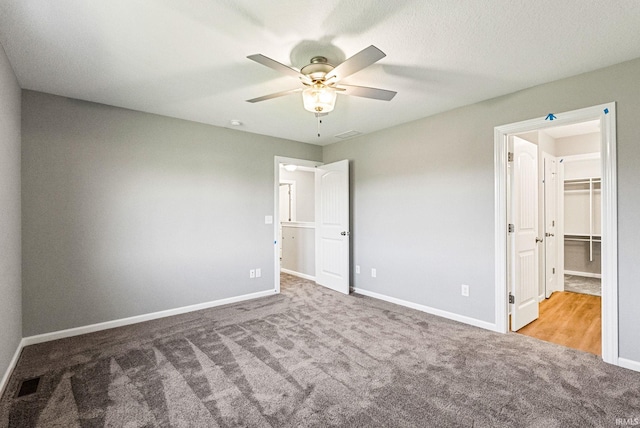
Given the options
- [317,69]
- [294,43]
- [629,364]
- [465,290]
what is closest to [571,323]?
[629,364]

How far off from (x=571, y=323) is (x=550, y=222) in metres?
1.71

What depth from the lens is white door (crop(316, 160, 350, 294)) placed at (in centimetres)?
459

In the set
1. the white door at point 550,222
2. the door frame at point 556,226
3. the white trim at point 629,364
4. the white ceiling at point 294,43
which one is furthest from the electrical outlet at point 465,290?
the white ceiling at point 294,43

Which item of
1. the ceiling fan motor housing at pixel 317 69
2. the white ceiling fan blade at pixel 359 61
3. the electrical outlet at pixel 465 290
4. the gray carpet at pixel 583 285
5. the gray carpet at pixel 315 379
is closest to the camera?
the white ceiling fan blade at pixel 359 61

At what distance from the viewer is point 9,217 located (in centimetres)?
236

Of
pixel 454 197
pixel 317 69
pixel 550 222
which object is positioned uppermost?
pixel 317 69

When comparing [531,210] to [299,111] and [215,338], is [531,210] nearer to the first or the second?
[299,111]

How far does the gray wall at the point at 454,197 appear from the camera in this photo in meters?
2.35

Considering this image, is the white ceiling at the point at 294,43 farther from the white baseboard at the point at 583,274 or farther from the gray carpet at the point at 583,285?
the white baseboard at the point at 583,274

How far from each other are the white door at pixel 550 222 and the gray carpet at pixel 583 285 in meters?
0.35

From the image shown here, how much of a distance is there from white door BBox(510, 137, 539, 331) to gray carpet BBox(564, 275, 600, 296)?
185 cm

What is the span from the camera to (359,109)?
11.2ft

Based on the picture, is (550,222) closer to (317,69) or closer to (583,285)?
(583,285)

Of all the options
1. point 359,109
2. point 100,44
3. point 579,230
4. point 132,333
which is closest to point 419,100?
point 359,109
